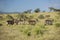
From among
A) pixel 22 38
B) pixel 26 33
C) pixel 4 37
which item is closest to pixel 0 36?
pixel 4 37

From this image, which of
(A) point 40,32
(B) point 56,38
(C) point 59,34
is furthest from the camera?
(A) point 40,32

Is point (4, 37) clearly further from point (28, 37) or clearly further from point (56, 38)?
point (56, 38)

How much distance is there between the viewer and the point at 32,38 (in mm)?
13750

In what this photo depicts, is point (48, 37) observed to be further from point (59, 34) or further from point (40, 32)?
point (40, 32)

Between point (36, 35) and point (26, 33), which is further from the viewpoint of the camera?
point (26, 33)

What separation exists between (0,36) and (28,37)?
2075 mm

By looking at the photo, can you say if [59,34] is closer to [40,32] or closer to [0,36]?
[40,32]

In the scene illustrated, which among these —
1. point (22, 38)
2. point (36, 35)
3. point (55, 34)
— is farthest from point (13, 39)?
point (55, 34)

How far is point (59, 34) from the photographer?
44.8ft

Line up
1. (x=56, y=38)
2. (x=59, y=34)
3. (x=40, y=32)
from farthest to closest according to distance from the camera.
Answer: (x=40, y=32), (x=59, y=34), (x=56, y=38)

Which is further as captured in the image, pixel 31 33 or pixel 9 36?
pixel 31 33

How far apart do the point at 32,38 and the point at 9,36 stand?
169cm

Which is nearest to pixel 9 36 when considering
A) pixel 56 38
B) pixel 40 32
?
pixel 40 32

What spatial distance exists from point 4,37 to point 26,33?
2466 millimetres
